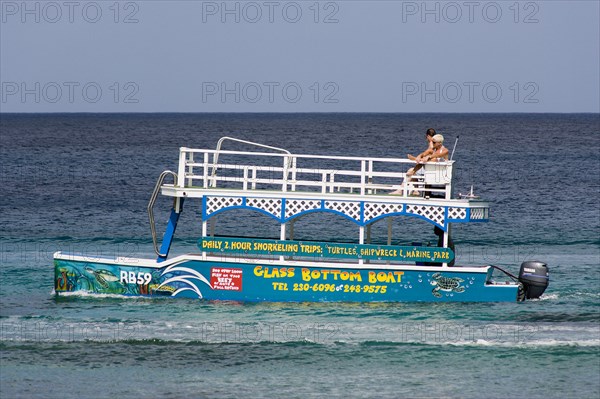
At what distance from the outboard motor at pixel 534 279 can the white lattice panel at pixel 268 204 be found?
575 centimetres

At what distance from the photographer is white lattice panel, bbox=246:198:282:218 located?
22.4m

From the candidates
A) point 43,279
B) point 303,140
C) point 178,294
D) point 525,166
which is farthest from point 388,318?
point 303,140

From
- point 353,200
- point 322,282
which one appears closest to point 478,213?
point 353,200

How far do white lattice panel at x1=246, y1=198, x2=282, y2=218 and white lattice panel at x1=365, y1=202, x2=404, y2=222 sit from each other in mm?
1909

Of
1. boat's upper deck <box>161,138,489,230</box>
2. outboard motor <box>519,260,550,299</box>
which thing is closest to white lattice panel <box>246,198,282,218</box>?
boat's upper deck <box>161,138,489,230</box>

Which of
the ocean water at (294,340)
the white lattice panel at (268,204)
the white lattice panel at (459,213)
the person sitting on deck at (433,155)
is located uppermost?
the person sitting on deck at (433,155)

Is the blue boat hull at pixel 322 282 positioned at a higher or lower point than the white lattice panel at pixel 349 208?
lower

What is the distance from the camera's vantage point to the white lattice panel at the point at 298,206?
2225 cm

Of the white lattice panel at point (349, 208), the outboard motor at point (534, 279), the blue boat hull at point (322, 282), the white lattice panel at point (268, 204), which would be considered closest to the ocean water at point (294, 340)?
the blue boat hull at point (322, 282)

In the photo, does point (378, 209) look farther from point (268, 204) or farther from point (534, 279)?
point (534, 279)

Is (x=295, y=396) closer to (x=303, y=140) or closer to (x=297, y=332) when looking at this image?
(x=297, y=332)

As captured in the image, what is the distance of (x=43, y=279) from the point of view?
26578mm

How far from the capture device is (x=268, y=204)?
22359 millimetres

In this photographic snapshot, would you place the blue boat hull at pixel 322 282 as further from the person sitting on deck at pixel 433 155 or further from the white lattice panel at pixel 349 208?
the person sitting on deck at pixel 433 155
